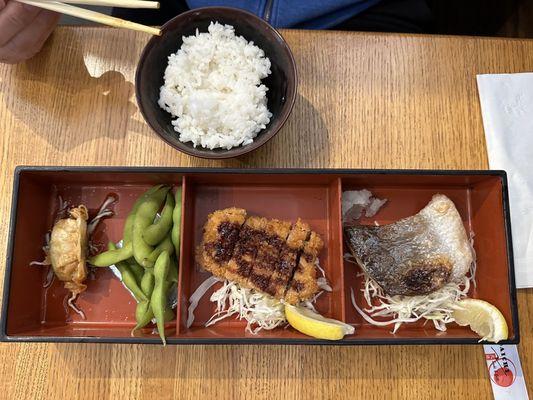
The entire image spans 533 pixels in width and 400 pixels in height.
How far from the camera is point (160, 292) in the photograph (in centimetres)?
154

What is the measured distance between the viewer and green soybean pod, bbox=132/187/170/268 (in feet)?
5.30

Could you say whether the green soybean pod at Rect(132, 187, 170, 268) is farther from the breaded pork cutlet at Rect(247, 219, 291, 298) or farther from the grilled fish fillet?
the grilled fish fillet

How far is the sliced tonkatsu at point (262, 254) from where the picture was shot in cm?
167

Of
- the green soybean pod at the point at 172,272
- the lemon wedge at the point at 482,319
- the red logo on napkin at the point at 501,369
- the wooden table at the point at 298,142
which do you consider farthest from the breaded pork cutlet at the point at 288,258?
the red logo on napkin at the point at 501,369

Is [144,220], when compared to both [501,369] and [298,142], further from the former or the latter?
[501,369]

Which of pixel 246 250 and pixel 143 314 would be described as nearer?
pixel 143 314

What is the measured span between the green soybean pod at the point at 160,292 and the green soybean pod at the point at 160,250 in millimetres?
26

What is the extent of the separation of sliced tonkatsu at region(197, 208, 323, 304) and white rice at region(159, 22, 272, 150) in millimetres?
300

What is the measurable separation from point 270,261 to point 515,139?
108cm

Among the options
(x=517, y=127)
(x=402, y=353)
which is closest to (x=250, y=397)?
(x=402, y=353)

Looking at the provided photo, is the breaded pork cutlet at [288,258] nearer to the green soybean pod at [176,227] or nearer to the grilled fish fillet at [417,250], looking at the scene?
the grilled fish fillet at [417,250]

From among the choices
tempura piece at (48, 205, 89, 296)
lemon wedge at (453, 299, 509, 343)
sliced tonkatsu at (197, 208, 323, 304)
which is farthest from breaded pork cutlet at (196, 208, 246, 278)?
lemon wedge at (453, 299, 509, 343)

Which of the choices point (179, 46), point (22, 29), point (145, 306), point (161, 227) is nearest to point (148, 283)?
point (145, 306)

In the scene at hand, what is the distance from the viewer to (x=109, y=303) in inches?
67.0
